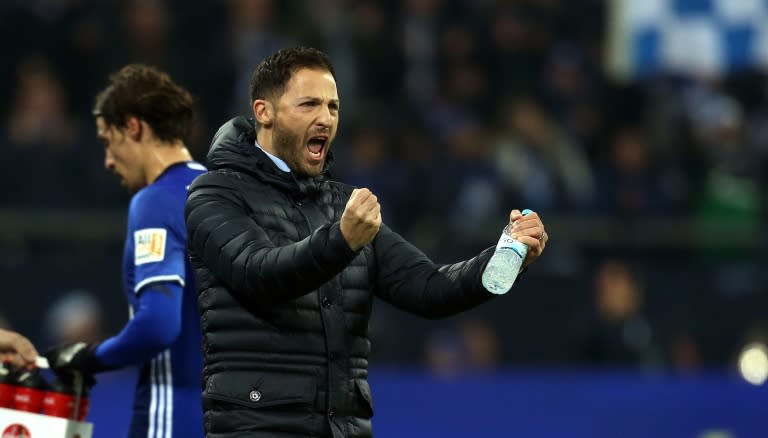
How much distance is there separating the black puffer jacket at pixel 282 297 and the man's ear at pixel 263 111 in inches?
3.1

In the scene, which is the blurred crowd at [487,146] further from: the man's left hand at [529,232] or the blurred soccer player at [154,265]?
the man's left hand at [529,232]

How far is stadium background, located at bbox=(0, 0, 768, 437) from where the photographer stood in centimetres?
1038

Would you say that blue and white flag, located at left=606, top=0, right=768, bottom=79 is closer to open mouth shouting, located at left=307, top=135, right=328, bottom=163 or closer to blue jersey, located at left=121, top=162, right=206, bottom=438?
blue jersey, located at left=121, top=162, right=206, bottom=438

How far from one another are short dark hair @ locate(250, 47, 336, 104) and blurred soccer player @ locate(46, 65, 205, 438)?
0.82 m

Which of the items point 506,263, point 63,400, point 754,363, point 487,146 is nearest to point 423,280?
point 506,263

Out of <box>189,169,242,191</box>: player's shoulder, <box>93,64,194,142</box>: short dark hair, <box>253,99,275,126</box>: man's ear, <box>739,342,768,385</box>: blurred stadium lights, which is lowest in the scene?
<box>189,169,242,191</box>: player's shoulder

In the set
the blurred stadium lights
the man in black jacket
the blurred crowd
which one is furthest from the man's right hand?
the blurred crowd

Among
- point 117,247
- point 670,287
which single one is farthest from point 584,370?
point 117,247

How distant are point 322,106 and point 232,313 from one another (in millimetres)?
591

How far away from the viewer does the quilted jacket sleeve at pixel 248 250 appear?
11.9ft

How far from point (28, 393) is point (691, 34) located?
6.84 meters

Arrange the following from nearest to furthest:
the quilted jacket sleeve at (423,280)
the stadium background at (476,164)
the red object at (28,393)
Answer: the quilted jacket sleeve at (423,280) → the red object at (28,393) → the stadium background at (476,164)

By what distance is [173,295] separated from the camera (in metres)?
4.58

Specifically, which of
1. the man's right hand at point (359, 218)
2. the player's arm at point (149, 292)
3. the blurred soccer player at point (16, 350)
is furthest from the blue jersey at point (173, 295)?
the man's right hand at point (359, 218)
